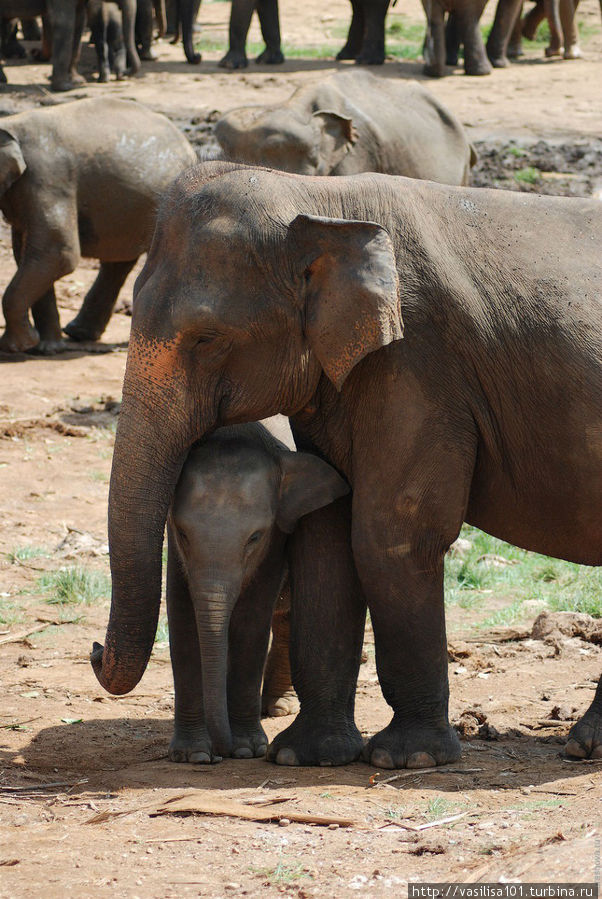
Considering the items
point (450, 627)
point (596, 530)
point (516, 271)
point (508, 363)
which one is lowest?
point (450, 627)

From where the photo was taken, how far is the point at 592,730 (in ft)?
15.6

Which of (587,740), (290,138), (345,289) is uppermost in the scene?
(290,138)

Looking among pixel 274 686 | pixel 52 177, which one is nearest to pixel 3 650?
pixel 274 686

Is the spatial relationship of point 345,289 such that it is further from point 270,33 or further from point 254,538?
point 270,33

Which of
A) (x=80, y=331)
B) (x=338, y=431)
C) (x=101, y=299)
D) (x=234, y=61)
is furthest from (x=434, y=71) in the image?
(x=338, y=431)

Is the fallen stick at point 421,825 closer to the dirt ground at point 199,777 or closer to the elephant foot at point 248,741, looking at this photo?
the dirt ground at point 199,777

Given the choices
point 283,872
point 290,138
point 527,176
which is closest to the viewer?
point 283,872

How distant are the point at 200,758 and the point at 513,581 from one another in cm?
303

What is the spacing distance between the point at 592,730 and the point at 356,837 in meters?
1.22

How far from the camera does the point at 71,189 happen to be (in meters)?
11.7

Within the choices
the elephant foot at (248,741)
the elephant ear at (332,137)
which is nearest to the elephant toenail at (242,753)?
the elephant foot at (248,741)

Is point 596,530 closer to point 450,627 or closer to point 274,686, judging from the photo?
point 274,686

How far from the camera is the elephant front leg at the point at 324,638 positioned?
4.79m

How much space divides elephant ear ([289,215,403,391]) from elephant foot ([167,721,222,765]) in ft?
4.24
